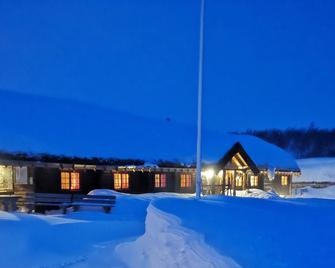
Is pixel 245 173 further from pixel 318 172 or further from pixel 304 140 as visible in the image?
pixel 304 140

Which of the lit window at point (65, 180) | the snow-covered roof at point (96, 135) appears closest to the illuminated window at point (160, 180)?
the snow-covered roof at point (96, 135)

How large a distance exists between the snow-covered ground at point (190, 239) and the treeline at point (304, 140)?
107412 mm

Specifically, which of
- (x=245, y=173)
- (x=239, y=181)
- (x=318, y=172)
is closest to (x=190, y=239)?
(x=245, y=173)

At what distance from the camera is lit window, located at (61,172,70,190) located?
23.9 metres

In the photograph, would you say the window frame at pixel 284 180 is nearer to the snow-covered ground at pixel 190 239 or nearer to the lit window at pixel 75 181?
the lit window at pixel 75 181

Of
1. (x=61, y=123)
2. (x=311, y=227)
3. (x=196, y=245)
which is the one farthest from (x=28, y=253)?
(x=61, y=123)

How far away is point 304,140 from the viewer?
12875cm

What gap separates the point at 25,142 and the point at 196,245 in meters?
18.2

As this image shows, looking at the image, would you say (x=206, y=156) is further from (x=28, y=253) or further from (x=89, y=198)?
(x=28, y=253)

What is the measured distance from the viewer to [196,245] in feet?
20.9

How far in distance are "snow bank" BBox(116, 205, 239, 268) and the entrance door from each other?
12.4 m

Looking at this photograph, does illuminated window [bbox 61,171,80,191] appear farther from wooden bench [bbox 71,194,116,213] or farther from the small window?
wooden bench [bbox 71,194,116,213]

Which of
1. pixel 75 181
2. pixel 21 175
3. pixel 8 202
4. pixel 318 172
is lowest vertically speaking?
pixel 318 172

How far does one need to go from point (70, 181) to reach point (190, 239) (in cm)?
1852
